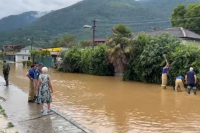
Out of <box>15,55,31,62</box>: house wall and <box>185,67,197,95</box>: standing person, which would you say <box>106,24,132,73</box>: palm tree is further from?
<box>15,55,31,62</box>: house wall

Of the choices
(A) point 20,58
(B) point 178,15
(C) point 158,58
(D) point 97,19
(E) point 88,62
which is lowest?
(E) point 88,62

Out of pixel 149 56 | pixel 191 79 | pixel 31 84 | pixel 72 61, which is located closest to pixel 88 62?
pixel 72 61

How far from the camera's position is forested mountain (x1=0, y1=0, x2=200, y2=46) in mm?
105356

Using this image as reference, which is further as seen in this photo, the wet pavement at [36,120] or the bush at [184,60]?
the bush at [184,60]

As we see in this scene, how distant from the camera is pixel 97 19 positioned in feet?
369

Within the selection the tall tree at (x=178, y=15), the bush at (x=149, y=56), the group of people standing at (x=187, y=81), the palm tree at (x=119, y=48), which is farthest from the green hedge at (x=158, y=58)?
the tall tree at (x=178, y=15)

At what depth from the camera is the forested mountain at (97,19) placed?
105m

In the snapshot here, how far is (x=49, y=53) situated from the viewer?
166 ft

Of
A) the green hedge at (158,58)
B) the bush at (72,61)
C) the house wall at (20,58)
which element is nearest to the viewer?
the green hedge at (158,58)

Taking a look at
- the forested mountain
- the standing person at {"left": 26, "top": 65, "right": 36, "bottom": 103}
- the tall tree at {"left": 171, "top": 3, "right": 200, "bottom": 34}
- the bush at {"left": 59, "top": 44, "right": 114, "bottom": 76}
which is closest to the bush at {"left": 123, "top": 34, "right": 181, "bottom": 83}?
the bush at {"left": 59, "top": 44, "right": 114, "bottom": 76}

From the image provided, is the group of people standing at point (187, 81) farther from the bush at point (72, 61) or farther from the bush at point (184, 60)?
the bush at point (72, 61)

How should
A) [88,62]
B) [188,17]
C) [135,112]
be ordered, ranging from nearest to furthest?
[135,112] → [88,62] → [188,17]

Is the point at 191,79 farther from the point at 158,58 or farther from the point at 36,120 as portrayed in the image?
the point at 36,120

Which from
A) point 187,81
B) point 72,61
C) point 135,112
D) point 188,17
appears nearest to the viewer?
point 135,112
